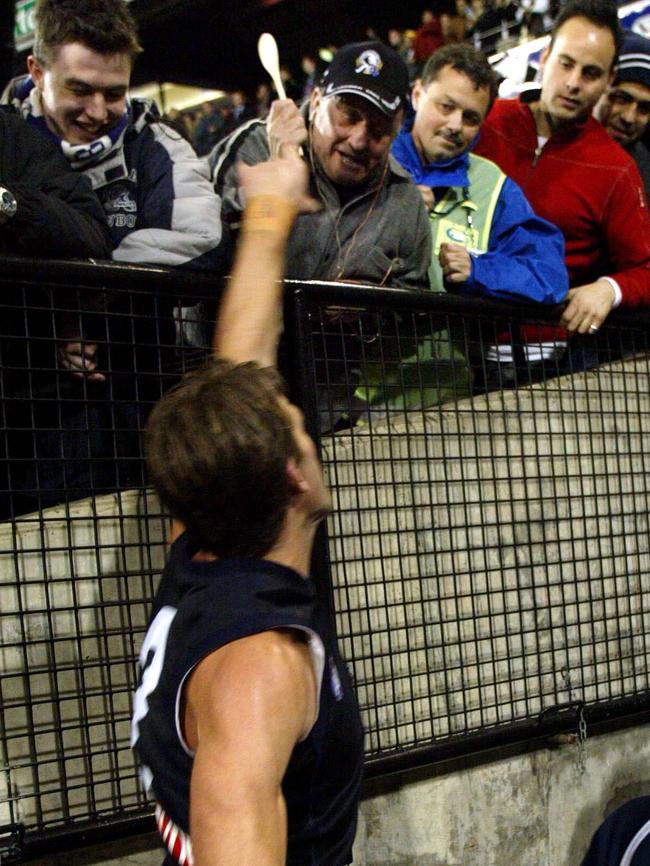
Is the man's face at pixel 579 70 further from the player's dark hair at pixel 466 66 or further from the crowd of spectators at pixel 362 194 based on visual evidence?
the player's dark hair at pixel 466 66

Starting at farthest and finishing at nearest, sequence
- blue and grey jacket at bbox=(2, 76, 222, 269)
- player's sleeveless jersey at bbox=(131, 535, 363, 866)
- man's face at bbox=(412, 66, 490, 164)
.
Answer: man's face at bbox=(412, 66, 490, 164) → blue and grey jacket at bbox=(2, 76, 222, 269) → player's sleeveless jersey at bbox=(131, 535, 363, 866)

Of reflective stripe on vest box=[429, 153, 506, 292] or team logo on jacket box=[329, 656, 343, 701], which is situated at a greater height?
reflective stripe on vest box=[429, 153, 506, 292]

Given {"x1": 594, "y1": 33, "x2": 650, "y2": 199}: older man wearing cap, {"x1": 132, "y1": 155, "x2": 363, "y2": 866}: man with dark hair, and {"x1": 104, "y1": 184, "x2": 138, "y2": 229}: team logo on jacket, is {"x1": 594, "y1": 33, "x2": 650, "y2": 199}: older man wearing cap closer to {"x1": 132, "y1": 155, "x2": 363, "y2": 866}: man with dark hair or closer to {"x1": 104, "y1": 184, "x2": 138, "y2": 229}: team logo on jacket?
{"x1": 104, "y1": 184, "x2": 138, "y2": 229}: team logo on jacket

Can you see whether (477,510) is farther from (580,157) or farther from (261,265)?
(580,157)

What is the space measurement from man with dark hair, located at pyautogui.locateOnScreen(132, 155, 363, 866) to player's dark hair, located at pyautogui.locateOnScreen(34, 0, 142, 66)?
145 cm

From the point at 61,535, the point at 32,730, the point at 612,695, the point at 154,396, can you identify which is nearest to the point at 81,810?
the point at 32,730

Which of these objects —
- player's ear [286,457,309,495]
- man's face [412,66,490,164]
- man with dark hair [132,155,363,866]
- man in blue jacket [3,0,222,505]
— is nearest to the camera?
man with dark hair [132,155,363,866]

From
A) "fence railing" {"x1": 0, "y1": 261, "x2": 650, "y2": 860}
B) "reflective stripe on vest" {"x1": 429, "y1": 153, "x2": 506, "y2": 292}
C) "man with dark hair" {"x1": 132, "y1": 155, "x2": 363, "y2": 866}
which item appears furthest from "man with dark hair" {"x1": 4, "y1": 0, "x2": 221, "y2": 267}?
"man with dark hair" {"x1": 132, "y1": 155, "x2": 363, "y2": 866}

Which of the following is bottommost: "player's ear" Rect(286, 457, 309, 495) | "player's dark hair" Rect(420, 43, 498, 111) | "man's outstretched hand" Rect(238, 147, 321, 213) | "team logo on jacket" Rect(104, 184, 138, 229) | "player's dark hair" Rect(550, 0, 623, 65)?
"player's ear" Rect(286, 457, 309, 495)

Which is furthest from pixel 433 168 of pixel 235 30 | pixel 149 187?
pixel 235 30

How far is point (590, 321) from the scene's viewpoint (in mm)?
3486

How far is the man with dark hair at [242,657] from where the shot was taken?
150 cm

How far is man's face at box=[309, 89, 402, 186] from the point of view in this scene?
319 centimetres

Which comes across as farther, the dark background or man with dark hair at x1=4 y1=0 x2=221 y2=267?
the dark background
